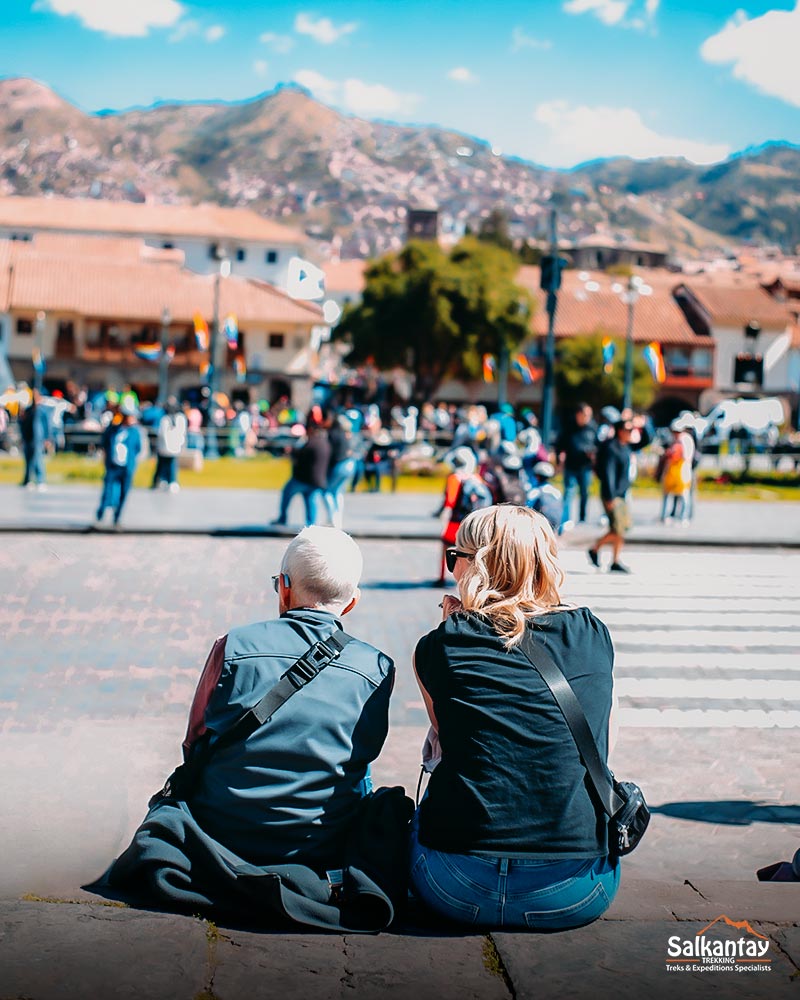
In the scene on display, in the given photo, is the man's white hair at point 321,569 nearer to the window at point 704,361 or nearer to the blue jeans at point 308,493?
the blue jeans at point 308,493

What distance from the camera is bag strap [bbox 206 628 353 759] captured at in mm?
3812

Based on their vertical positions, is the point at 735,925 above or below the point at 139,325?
below

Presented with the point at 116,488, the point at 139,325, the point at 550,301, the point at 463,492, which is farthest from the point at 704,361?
the point at 463,492

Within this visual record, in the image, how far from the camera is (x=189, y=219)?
98375mm

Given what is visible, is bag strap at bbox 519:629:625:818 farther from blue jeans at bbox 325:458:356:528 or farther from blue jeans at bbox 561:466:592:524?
blue jeans at bbox 561:466:592:524

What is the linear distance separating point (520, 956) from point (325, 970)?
509mm

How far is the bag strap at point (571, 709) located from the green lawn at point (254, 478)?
2243cm

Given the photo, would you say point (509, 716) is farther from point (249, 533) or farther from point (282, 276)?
point (282, 276)

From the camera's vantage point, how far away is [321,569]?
13.2 feet

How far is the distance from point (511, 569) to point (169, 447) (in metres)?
20.2

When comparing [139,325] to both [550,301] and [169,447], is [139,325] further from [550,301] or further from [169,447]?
→ [550,301]

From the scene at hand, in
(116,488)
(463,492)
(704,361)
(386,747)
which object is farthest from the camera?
(704,361)

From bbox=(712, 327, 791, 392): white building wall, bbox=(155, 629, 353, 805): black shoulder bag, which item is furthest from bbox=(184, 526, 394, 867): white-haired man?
bbox=(712, 327, 791, 392): white building wall

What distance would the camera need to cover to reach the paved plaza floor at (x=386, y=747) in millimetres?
3404
